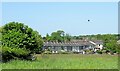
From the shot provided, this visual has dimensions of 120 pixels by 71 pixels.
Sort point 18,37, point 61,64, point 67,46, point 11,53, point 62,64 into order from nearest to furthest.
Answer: point 62,64, point 61,64, point 11,53, point 18,37, point 67,46

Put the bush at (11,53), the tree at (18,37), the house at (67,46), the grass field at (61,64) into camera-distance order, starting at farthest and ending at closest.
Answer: the house at (67,46), the tree at (18,37), the bush at (11,53), the grass field at (61,64)

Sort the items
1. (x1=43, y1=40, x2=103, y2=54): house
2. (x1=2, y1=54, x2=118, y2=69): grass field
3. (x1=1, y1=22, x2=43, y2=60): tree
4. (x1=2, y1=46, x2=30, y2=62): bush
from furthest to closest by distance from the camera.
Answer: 1. (x1=43, y1=40, x2=103, y2=54): house
2. (x1=1, y1=22, x2=43, y2=60): tree
3. (x1=2, y1=46, x2=30, y2=62): bush
4. (x1=2, y1=54, x2=118, y2=69): grass field

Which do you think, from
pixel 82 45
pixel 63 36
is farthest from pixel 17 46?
pixel 63 36

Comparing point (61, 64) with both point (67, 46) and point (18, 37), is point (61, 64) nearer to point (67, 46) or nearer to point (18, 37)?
point (18, 37)

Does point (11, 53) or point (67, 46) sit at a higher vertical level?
point (11, 53)

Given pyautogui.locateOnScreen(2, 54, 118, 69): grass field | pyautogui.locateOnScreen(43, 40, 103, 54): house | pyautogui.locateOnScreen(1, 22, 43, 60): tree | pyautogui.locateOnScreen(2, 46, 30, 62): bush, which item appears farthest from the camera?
pyautogui.locateOnScreen(43, 40, 103, 54): house

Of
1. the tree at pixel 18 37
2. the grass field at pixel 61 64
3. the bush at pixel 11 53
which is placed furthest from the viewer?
the tree at pixel 18 37

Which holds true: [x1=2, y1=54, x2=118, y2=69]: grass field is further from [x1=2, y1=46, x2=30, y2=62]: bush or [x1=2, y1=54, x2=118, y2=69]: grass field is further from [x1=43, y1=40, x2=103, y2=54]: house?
[x1=43, y1=40, x2=103, y2=54]: house

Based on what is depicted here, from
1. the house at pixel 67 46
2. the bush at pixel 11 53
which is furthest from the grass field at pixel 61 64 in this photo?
the house at pixel 67 46

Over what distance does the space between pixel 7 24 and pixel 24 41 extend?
1.78 meters

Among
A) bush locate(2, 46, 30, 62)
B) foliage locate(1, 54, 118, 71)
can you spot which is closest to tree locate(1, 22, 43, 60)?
bush locate(2, 46, 30, 62)

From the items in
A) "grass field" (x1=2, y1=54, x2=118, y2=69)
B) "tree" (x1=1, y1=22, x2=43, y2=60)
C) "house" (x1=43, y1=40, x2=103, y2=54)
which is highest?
"tree" (x1=1, y1=22, x2=43, y2=60)

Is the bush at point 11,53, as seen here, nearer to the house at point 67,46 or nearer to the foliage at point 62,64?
the foliage at point 62,64

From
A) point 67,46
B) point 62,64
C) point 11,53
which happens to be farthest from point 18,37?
point 67,46
